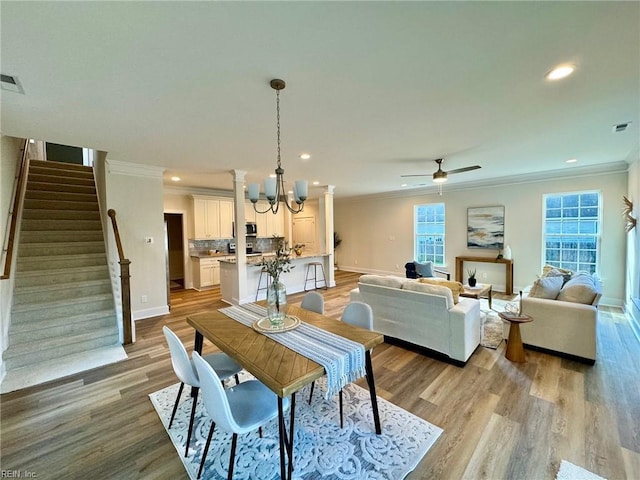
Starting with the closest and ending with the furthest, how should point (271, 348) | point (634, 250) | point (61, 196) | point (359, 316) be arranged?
point (271, 348)
point (359, 316)
point (634, 250)
point (61, 196)

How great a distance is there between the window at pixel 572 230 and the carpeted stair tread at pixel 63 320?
811cm

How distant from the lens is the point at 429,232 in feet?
24.9

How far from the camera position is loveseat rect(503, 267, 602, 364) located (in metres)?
2.91

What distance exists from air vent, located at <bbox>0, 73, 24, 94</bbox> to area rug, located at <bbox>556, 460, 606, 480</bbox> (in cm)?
451

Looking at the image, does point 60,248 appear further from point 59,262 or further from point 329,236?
point 329,236

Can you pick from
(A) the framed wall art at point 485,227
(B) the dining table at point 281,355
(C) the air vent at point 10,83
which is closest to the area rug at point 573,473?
(B) the dining table at point 281,355

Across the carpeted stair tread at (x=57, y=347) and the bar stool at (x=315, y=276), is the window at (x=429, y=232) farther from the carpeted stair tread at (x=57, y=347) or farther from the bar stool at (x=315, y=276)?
the carpeted stair tread at (x=57, y=347)

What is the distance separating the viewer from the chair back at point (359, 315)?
2328mm

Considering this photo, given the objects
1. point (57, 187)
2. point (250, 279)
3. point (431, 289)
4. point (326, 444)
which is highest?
point (57, 187)

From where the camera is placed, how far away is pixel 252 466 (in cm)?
175

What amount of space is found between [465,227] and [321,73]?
6.20 meters

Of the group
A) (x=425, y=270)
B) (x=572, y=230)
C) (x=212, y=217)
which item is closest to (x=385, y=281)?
(x=425, y=270)

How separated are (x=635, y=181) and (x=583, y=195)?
1243 mm

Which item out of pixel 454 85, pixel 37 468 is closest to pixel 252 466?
pixel 37 468
